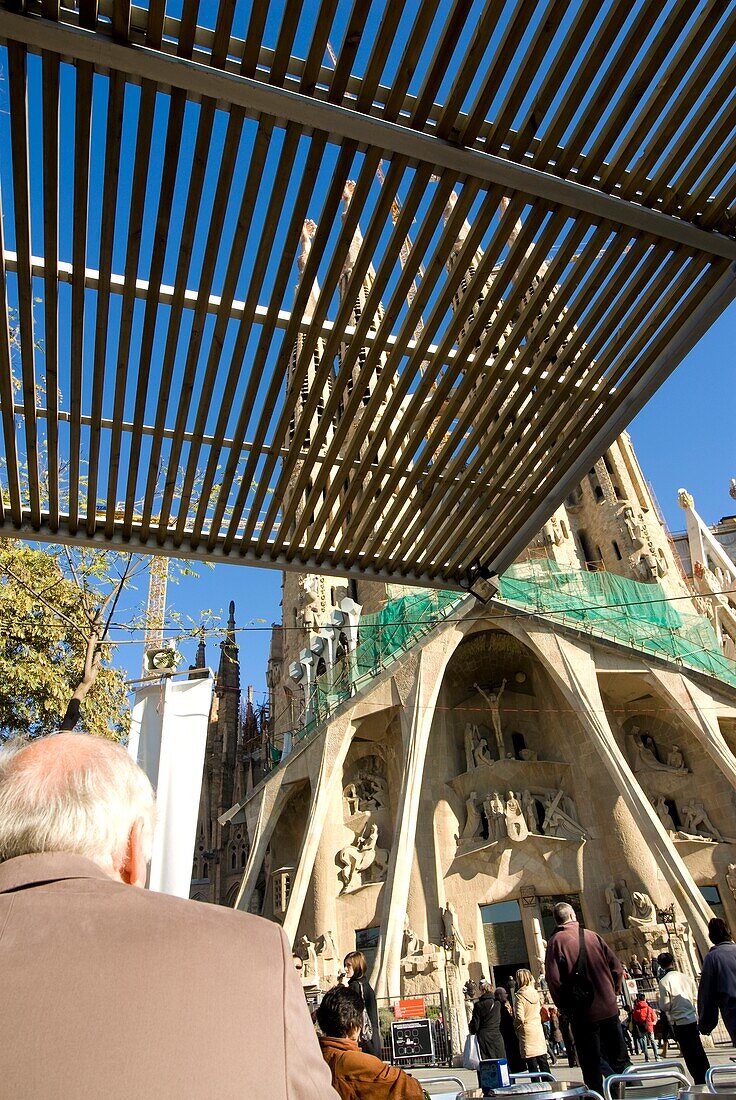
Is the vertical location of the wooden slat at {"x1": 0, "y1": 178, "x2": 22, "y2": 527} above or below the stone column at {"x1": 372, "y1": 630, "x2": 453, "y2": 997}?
below

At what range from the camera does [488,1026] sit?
7.29m

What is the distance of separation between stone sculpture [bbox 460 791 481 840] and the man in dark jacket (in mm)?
15822

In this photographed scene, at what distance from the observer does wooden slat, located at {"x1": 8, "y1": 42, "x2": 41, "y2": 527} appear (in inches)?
87.1

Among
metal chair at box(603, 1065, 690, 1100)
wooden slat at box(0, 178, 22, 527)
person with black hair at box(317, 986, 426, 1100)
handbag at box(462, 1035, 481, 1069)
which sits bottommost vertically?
metal chair at box(603, 1065, 690, 1100)

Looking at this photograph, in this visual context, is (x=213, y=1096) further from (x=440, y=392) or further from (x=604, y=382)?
(x=604, y=382)

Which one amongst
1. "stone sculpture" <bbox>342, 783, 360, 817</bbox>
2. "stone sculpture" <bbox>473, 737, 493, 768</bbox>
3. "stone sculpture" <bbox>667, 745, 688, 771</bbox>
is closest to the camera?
"stone sculpture" <bbox>667, 745, 688, 771</bbox>

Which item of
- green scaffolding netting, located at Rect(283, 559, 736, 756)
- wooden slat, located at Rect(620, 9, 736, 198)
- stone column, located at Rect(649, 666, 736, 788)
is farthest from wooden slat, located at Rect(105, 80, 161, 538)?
stone column, located at Rect(649, 666, 736, 788)

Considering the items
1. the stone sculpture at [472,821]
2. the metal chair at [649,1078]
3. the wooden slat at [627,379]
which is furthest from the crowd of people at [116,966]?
the stone sculpture at [472,821]

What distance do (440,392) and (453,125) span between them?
1.05 m

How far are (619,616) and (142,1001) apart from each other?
789 inches

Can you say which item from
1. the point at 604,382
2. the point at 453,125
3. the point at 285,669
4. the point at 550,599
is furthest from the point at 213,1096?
the point at 285,669

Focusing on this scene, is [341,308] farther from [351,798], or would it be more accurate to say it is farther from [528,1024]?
[351,798]

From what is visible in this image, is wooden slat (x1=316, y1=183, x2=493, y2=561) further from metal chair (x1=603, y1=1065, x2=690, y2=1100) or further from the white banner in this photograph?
metal chair (x1=603, y1=1065, x2=690, y2=1100)

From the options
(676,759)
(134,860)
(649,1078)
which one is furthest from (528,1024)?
(676,759)
